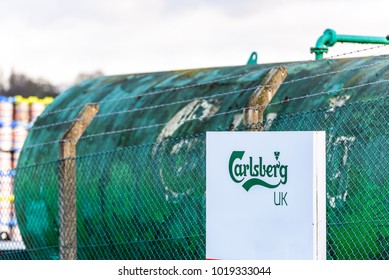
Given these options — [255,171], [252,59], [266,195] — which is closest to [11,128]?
[252,59]

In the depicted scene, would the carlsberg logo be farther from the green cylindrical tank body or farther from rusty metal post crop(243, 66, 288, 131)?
rusty metal post crop(243, 66, 288, 131)

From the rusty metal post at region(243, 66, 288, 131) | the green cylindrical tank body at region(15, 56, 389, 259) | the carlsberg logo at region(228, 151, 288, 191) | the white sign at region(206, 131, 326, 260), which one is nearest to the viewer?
the white sign at region(206, 131, 326, 260)

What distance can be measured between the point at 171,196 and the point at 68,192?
4.14ft

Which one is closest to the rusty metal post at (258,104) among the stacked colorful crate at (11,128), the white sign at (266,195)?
the white sign at (266,195)

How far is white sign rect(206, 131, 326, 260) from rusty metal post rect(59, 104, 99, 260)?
4.19m

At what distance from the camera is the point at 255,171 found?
8.62 m

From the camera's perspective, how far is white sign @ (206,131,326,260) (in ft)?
27.3

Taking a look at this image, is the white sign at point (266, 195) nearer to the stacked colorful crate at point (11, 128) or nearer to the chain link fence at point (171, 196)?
the chain link fence at point (171, 196)

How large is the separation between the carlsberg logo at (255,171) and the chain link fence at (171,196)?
1.90 m

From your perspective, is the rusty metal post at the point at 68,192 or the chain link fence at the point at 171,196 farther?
the rusty metal post at the point at 68,192

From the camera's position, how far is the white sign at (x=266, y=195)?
834cm

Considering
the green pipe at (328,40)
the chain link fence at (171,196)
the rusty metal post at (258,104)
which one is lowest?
the chain link fence at (171,196)

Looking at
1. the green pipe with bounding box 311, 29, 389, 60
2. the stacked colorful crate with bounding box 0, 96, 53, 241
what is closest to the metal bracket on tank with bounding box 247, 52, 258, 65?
the green pipe with bounding box 311, 29, 389, 60

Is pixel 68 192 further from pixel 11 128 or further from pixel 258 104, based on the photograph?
pixel 11 128
